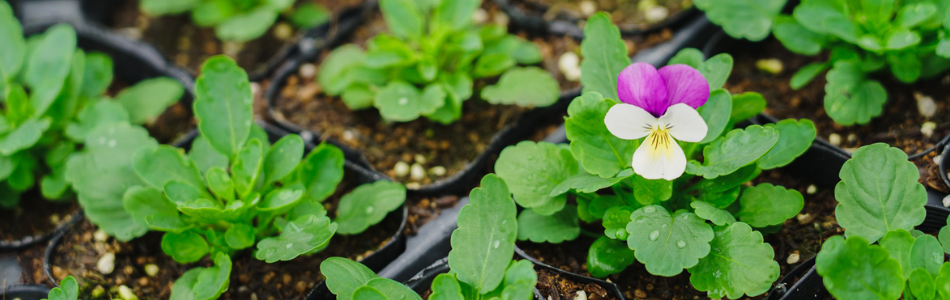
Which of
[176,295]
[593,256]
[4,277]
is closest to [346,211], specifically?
[176,295]

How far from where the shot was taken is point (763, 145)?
115 centimetres

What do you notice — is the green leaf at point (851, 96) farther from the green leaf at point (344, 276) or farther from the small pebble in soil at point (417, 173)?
the green leaf at point (344, 276)

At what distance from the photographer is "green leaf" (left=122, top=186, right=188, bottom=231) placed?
1393mm

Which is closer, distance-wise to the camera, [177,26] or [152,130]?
[152,130]

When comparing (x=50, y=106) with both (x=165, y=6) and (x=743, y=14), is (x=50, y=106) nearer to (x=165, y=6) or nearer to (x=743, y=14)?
(x=165, y=6)

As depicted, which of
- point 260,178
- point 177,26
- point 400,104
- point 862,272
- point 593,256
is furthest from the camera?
A: point 177,26

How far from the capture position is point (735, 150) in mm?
1200

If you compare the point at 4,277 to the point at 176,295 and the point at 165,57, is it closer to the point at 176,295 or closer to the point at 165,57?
the point at 176,295

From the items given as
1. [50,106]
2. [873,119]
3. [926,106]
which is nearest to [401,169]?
[50,106]

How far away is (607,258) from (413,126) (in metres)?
0.74

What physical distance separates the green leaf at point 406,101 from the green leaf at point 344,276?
1.48 feet

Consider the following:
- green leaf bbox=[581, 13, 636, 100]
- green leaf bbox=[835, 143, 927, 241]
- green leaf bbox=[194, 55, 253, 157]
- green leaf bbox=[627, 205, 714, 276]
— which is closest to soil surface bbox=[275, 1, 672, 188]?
green leaf bbox=[194, 55, 253, 157]

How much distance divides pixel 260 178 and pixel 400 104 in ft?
1.26

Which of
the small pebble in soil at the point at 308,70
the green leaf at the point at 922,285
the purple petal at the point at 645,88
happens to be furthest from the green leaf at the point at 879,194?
the small pebble in soil at the point at 308,70
